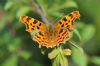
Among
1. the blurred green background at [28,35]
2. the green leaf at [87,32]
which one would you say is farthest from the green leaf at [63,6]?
the green leaf at [87,32]

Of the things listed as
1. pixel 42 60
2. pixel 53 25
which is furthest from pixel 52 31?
pixel 42 60

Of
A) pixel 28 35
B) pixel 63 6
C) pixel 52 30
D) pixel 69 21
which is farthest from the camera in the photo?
pixel 28 35

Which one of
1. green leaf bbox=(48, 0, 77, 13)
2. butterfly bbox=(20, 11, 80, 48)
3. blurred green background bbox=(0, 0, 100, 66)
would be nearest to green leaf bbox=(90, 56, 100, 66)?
blurred green background bbox=(0, 0, 100, 66)

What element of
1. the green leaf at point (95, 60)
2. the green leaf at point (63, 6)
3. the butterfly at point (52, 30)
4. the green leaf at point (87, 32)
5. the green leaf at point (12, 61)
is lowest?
the green leaf at point (95, 60)

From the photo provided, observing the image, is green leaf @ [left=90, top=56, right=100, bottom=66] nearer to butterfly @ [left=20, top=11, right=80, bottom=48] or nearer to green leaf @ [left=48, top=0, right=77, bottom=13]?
green leaf @ [left=48, top=0, right=77, bottom=13]

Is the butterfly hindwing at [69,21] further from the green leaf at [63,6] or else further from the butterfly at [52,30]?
the green leaf at [63,6]

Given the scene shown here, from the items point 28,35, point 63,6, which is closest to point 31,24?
point 63,6

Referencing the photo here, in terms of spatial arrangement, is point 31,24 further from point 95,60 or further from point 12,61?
point 95,60
